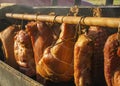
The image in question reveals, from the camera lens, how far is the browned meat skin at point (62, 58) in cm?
404

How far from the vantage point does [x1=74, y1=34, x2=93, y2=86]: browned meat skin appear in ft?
11.6

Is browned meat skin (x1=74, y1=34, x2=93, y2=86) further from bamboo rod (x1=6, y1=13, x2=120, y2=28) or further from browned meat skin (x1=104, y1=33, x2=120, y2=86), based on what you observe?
browned meat skin (x1=104, y1=33, x2=120, y2=86)

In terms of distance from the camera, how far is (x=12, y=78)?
16.6 feet

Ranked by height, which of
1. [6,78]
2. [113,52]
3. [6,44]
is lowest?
[6,78]

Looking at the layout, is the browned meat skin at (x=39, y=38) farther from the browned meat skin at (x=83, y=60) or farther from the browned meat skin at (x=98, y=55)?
the browned meat skin at (x=83, y=60)

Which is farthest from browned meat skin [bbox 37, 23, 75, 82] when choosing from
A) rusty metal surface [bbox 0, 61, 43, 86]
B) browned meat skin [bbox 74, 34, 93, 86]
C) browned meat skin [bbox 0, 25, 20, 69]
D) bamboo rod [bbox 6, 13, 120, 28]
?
browned meat skin [bbox 0, 25, 20, 69]

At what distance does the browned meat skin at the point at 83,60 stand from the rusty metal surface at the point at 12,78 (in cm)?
79

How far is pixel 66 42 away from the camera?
13.3 feet

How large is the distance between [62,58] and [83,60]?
539mm

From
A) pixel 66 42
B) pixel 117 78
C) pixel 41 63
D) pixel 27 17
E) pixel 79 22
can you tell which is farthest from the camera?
pixel 27 17

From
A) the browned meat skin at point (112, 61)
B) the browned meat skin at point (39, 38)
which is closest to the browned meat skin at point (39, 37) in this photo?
the browned meat skin at point (39, 38)

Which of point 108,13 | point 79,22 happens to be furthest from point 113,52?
point 108,13

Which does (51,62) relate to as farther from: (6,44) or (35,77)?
(6,44)

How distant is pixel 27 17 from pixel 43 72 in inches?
43.6
